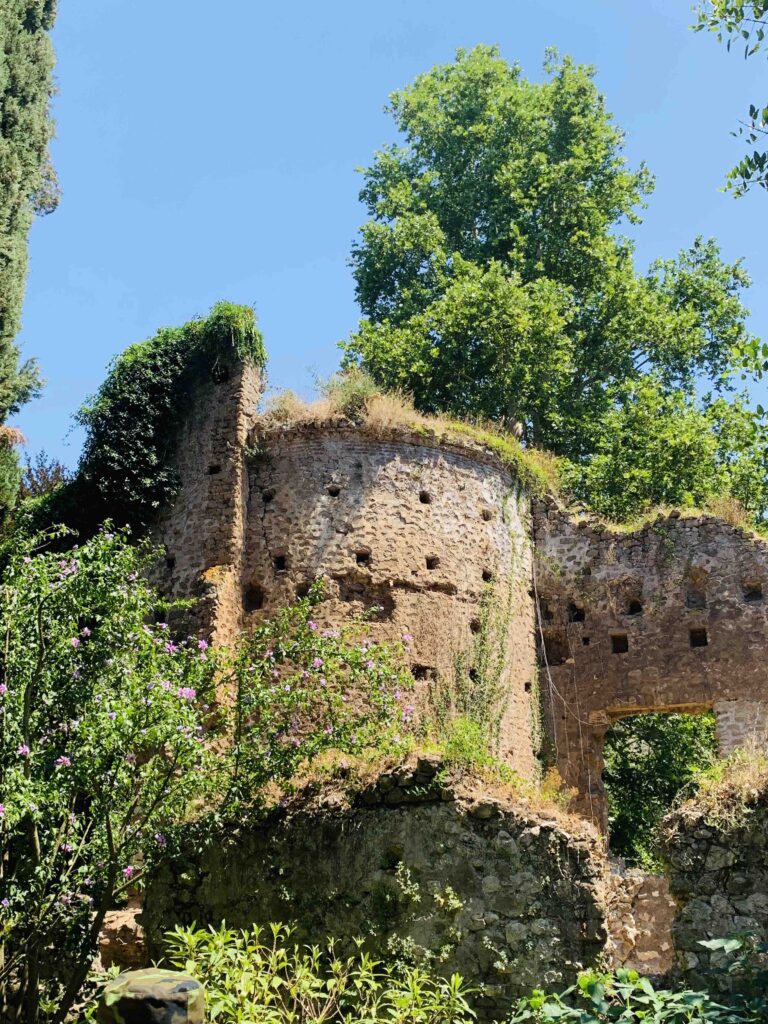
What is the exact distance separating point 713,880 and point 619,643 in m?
8.31

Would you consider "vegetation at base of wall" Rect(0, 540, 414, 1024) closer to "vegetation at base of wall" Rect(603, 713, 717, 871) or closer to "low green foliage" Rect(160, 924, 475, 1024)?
"low green foliage" Rect(160, 924, 475, 1024)

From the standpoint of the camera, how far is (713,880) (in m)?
10.6

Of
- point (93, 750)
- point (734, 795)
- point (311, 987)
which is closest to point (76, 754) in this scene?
point (93, 750)

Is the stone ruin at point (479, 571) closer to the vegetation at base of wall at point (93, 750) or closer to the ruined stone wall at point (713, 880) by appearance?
the ruined stone wall at point (713, 880)

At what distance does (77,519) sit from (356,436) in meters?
4.40

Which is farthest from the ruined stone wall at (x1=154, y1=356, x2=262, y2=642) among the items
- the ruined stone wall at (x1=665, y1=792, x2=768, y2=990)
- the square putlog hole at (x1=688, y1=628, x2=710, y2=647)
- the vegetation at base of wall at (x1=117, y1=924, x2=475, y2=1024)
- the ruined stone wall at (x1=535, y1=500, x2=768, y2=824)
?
the ruined stone wall at (x1=665, y1=792, x2=768, y2=990)

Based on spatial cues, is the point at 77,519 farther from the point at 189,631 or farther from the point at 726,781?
the point at 726,781

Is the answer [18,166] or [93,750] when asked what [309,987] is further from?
[18,166]

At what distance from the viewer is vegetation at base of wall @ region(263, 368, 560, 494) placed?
62.2ft

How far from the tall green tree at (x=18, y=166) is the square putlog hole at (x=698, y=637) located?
10807 mm

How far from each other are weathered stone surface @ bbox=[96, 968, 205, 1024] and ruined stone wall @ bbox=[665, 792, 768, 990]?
401 centimetres

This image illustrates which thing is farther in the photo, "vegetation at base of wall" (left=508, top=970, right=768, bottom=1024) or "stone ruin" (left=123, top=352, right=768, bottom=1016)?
"stone ruin" (left=123, top=352, right=768, bottom=1016)

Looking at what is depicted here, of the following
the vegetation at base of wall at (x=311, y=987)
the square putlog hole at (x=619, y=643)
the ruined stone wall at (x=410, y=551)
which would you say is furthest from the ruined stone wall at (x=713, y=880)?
the square putlog hole at (x=619, y=643)

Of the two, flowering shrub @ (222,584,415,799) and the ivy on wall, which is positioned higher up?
the ivy on wall
